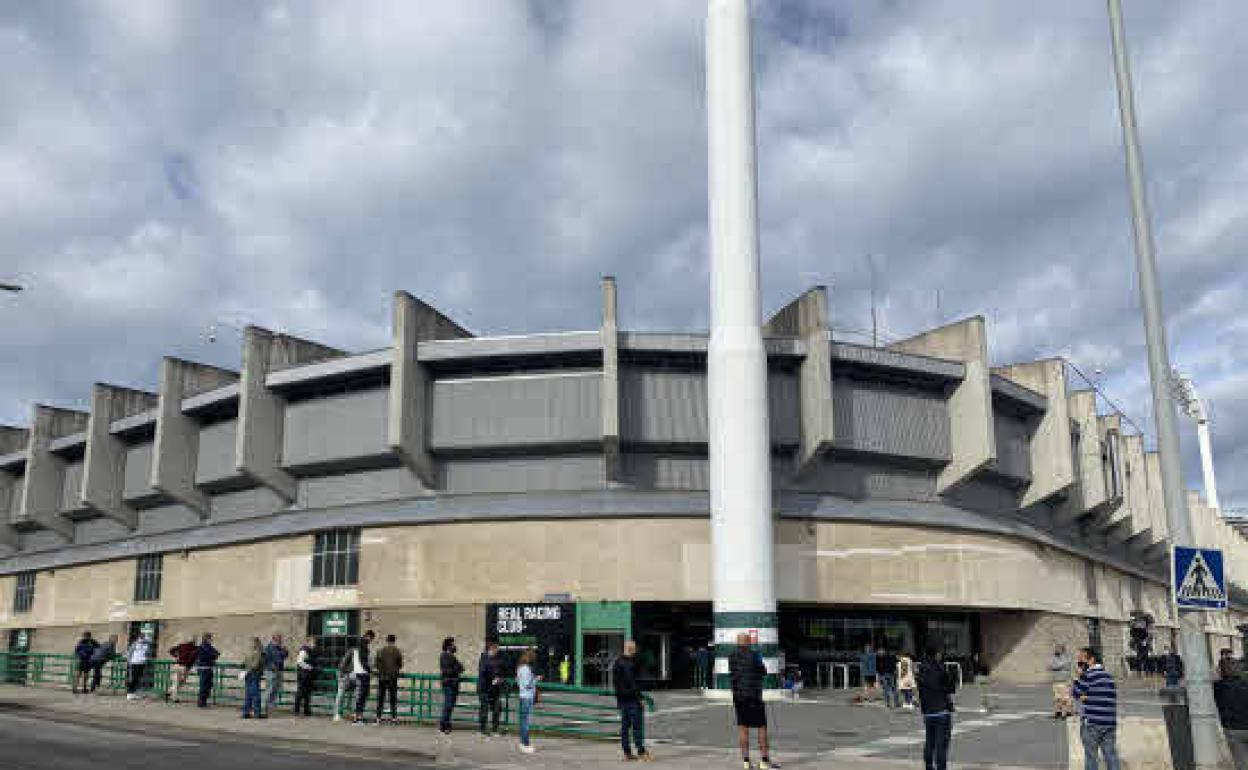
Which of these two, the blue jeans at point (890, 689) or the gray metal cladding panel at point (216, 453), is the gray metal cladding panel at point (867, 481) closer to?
the blue jeans at point (890, 689)

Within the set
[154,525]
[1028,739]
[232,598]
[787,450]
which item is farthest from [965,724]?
[154,525]

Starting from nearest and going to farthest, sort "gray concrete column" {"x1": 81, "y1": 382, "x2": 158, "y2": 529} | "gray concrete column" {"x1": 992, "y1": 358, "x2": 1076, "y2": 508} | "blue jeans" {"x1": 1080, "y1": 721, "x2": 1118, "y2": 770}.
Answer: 1. "blue jeans" {"x1": 1080, "y1": 721, "x2": 1118, "y2": 770}
2. "gray concrete column" {"x1": 992, "y1": 358, "x2": 1076, "y2": 508}
3. "gray concrete column" {"x1": 81, "y1": 382, "x2": 158, "y2": 529}

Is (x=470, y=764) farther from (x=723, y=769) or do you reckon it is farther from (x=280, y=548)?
(x=280, y=548)

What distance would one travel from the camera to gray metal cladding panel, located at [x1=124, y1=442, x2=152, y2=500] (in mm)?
49156

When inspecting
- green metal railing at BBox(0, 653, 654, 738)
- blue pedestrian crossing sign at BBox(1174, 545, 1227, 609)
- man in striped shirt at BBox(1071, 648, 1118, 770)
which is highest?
blue pedestrian crossing sign at BBox(1174, 545, 1227, 609)

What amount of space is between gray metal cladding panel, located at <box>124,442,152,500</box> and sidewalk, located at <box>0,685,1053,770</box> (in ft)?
88.5

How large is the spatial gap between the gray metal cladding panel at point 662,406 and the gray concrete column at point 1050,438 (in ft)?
55.7

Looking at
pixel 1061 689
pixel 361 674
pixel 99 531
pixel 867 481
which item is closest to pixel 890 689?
pixel 1061 689

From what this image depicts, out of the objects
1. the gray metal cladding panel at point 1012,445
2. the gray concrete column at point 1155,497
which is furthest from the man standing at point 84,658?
the gray concrete column at point 1155,497

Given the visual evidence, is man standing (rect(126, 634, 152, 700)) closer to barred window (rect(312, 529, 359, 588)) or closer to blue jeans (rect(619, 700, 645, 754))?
barred window (rect(312, 529, 359, 588))

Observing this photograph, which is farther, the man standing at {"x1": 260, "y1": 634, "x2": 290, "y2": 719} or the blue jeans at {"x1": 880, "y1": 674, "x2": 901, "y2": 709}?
the blue jeans at {"x1": 880, "y1": 674, "x2": 901, "y2": 709}

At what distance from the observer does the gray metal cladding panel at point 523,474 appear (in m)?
37.8

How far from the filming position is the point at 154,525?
4950 centimetres

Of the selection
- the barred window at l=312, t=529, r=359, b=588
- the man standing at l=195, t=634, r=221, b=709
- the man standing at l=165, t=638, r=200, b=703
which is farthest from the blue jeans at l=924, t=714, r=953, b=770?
the barred window at l=312, t=529, r=359, b=588
